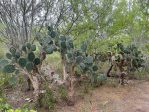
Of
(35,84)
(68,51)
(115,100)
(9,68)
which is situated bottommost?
(115,100)

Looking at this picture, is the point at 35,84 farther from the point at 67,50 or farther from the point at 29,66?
the point at 67,50

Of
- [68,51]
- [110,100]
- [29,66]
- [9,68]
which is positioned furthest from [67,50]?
[110,100]

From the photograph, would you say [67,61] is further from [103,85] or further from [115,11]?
[115,11]

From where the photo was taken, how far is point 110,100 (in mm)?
7109

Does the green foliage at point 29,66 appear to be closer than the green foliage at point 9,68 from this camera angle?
Yes

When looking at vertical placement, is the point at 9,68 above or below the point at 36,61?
below

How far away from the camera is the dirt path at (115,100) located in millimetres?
6627

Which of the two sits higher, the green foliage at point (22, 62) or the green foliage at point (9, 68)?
the green foliage at point (22, 62)

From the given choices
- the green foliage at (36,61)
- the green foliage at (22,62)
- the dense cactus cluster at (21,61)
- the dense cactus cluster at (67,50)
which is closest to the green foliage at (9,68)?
the dense cactus cluster at (21,61)

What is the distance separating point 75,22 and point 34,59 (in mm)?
3750

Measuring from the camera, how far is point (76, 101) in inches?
276

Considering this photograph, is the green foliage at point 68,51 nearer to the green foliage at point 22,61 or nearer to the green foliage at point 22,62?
the green foliage at point 22,61

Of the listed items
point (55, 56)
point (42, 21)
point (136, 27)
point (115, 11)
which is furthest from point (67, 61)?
point (55, 56)

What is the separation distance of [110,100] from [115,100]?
4.2 inches
